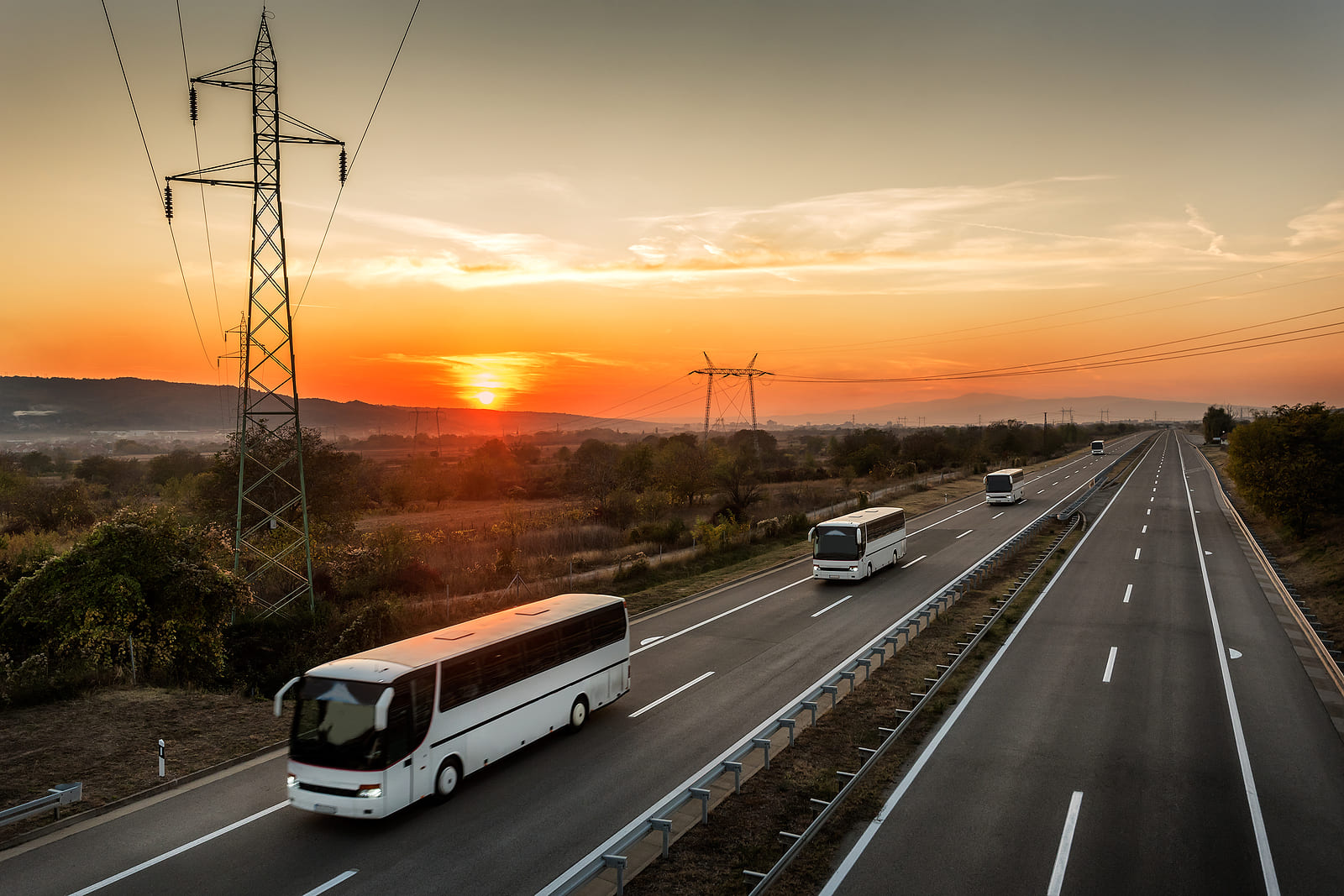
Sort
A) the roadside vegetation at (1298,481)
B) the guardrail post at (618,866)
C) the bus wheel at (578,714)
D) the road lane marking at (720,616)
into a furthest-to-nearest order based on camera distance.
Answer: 1. the roadside vegetation at (1298,481)
2. the road lane marking at (720,616)
3. the bus wheel at (578,714)
4. the guardrail post at (618,866)

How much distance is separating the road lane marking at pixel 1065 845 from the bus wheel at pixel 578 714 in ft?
29.3

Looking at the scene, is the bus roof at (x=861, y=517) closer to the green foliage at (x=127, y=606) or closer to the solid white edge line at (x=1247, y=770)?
the solid white edge line at (x=1247, y=770)

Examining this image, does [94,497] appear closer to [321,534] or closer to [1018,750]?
[321,534]

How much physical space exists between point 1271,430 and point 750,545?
96.3ft

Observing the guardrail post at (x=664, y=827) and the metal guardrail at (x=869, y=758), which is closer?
the metal guardrail at (x=869, y=758)

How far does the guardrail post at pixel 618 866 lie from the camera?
919cm

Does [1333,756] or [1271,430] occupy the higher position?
[1271,430]

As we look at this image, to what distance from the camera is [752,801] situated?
12086 millimetres

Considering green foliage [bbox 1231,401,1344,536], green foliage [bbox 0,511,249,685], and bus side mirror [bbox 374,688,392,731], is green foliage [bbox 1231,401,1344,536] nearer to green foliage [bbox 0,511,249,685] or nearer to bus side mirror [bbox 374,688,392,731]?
bus side mirror [bbox 374,688,392,731]

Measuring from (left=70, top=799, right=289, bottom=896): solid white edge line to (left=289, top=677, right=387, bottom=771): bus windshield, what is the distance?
1260mm

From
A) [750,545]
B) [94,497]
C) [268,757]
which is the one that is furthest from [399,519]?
[268,757]

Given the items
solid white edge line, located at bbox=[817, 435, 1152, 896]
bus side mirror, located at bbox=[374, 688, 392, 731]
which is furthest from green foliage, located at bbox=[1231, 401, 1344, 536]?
bus side mirror, located at bbox=[374, 688, 392, 731]

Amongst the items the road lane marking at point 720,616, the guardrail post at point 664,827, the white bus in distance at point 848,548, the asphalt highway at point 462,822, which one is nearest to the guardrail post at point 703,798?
the guardrail post at point 664,827

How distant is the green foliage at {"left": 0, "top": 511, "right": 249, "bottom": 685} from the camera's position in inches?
687
